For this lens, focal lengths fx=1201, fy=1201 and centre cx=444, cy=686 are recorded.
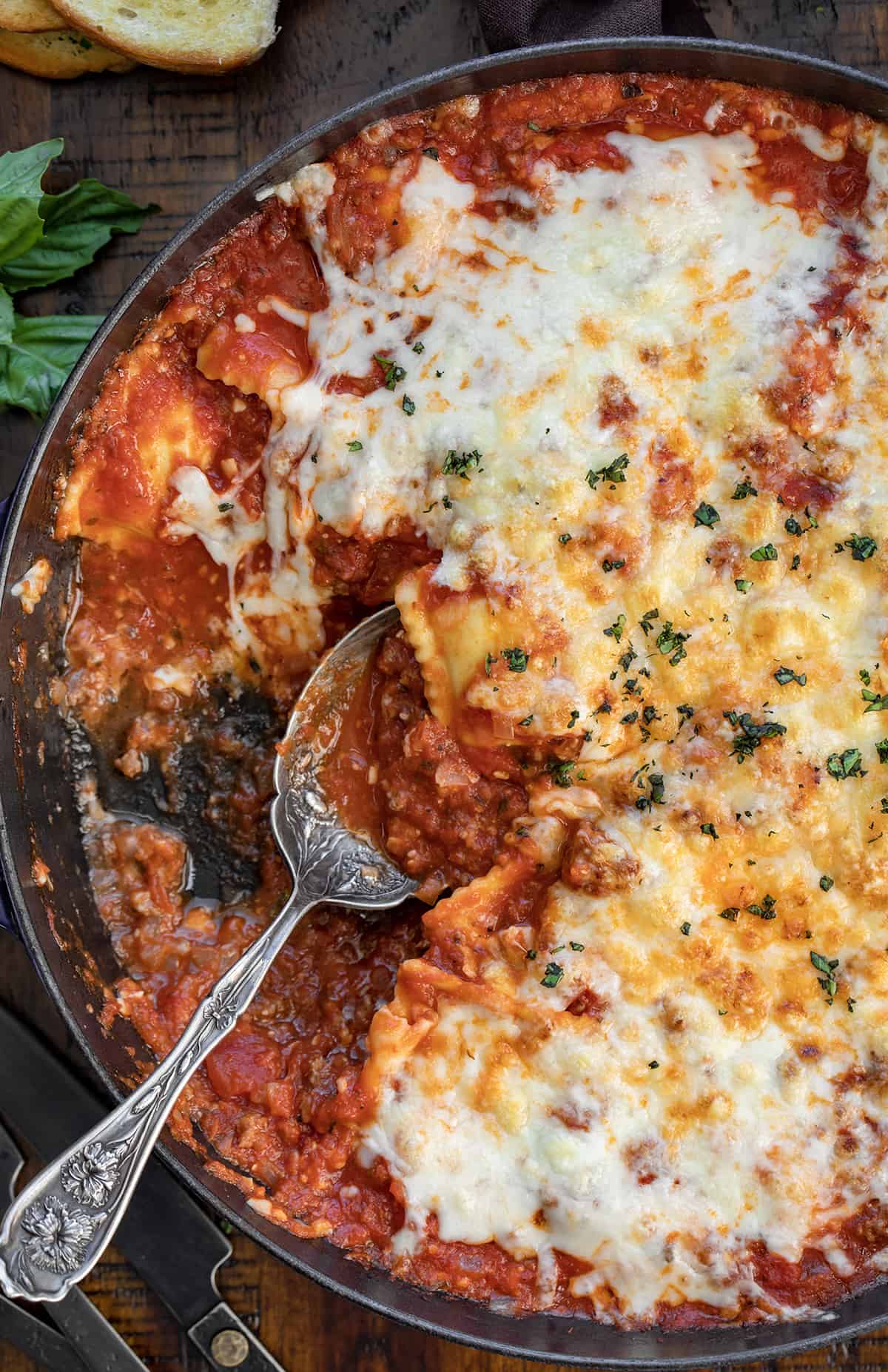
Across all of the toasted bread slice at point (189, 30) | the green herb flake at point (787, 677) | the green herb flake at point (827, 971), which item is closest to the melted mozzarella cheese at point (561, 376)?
the green herb flake at point (787, 677)

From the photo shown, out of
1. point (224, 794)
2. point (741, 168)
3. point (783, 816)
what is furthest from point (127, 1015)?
point (741, 168)

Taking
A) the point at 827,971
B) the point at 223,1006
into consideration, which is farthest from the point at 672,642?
the point at 223,1006

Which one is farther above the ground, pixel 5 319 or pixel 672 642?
pixel 5 319

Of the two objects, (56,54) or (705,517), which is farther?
(56,54)

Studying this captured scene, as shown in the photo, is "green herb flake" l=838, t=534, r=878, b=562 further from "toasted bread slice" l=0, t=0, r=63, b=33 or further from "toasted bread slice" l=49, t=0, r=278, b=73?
"toasted bread slice" l=0, t=0, r=63, b=33

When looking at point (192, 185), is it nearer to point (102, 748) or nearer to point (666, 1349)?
point (102, 748)

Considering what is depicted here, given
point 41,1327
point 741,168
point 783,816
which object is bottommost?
point 41,1327

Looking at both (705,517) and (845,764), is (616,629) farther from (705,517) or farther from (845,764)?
(845,764)
